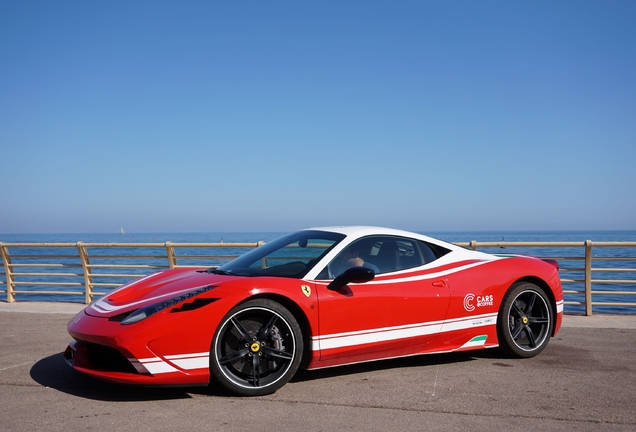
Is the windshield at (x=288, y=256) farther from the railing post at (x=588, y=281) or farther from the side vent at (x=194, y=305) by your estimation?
the railing post at (x=588, y=281)

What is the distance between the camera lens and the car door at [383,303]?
4812mm

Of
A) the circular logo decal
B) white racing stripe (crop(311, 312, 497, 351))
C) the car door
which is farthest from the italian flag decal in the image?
the car door

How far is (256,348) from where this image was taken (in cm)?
445

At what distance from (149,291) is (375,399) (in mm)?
2099

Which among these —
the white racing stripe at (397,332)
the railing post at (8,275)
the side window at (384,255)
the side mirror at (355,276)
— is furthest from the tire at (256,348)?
the railing post at (8,275)

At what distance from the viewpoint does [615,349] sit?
20.4 feet

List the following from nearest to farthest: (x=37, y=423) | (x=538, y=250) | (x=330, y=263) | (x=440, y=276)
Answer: (x=37, y=423) → (x=330, y=263) → (x=440, y=276) → (x=538, y=250)

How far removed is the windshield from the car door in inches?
8.0

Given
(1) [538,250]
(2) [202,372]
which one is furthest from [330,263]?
(1) [538,250]

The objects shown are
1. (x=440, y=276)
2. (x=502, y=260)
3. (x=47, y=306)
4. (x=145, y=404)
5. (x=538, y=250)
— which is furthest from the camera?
(x=538, y=250)

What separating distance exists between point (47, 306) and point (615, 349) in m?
8.74

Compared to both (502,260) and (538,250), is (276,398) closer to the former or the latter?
(502,260)

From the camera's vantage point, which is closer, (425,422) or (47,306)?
(425,422)

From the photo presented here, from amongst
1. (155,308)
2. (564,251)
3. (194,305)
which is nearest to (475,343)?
(194,305)
